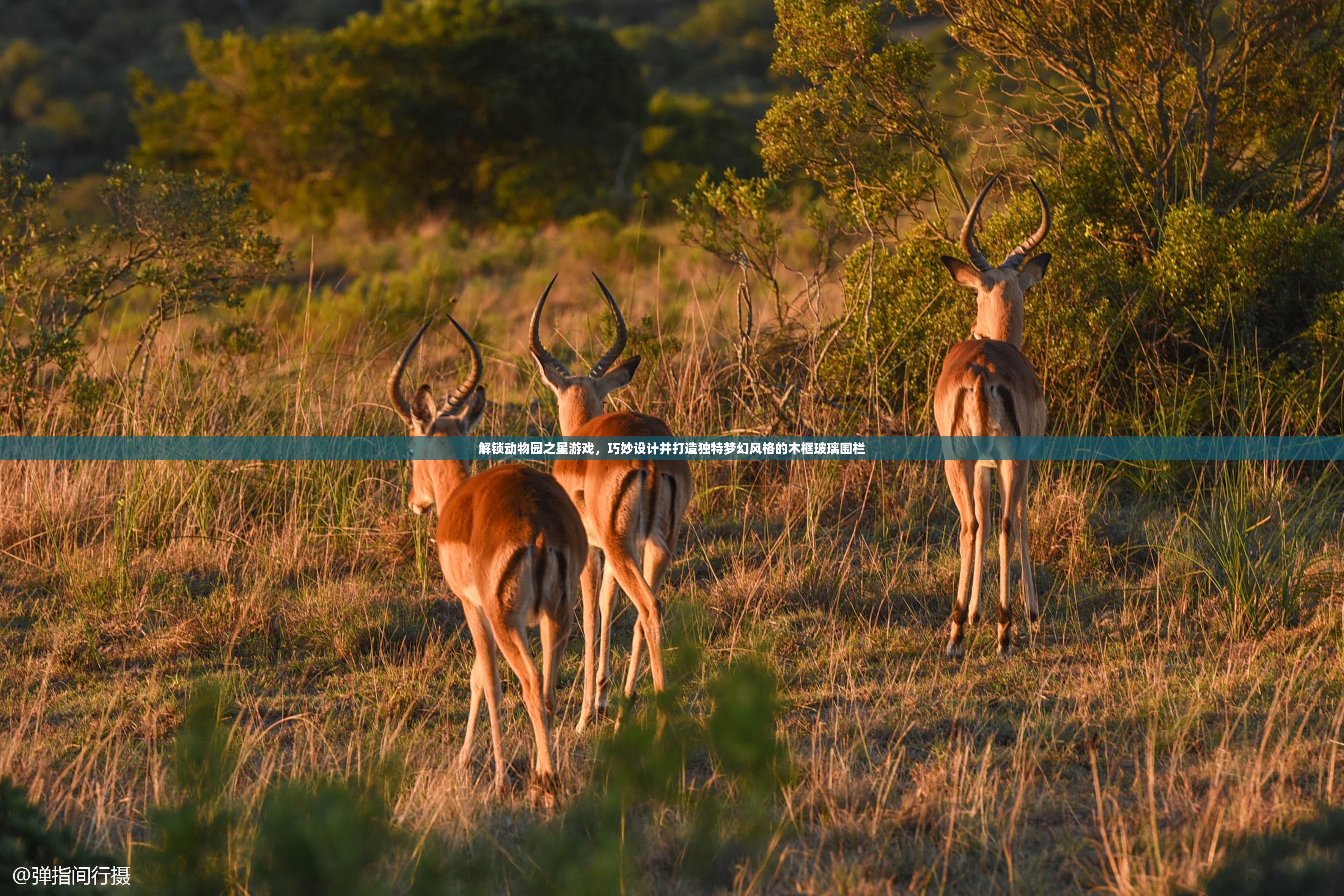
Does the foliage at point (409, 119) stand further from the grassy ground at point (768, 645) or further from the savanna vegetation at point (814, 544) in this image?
the grassy ground at point (768, 645)

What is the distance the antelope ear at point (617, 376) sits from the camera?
5.94 m

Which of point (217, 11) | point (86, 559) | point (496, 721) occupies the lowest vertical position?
point (496, 721)

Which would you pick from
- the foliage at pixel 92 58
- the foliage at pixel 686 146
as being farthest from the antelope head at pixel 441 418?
the foliage at pixel 92 58

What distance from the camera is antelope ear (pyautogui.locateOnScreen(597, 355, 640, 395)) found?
5.94 meters

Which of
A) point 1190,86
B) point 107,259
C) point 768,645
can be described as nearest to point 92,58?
point 107,259

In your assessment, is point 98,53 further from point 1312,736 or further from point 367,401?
point 1312,736

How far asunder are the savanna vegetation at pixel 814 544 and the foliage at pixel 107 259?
0.13 ft

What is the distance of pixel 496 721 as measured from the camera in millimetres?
4387

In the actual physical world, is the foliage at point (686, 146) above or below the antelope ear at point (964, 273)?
above

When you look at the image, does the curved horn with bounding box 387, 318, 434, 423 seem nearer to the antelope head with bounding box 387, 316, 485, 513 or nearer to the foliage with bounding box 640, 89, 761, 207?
the antelope head with bounding box 387, 316, 485, 513

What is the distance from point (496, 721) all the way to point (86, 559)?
379cm

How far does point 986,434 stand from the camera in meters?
5.93

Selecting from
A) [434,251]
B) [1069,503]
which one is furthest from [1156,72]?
[434,251]

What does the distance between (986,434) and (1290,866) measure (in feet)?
9.96
